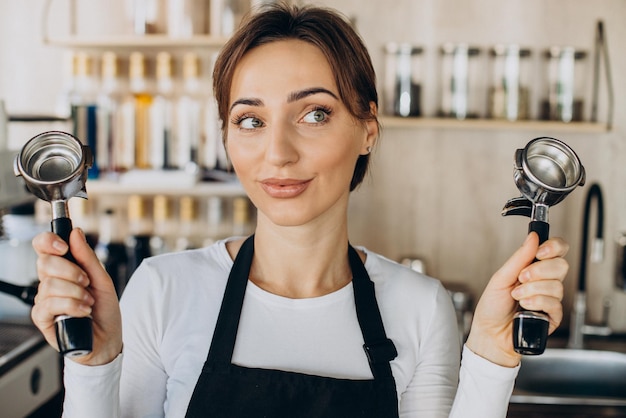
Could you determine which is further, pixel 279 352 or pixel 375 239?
pixel 375 239

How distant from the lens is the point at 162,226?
119 inches

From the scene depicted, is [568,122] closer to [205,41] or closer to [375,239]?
[375,239]

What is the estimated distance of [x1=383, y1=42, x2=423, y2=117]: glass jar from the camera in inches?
111

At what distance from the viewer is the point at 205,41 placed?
276 centimetres

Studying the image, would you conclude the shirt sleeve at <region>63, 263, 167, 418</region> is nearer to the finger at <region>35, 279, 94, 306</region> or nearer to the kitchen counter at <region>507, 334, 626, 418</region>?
the finger at <region>35, 279, 94, 306</region>

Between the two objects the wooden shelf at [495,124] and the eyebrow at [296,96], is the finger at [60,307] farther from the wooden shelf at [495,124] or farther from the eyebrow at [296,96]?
the wooden shelf at [495,124]

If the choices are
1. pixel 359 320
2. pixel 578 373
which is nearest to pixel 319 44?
pixel 359 320

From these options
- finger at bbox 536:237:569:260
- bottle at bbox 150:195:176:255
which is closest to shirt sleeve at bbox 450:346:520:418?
finger at bbox 536:237:569:260

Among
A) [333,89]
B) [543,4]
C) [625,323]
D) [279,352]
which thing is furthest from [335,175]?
[625,323]

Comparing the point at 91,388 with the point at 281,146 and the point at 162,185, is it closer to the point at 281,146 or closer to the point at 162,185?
the point at 281,146

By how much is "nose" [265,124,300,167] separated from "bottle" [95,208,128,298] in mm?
1679

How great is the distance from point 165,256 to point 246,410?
366 mm

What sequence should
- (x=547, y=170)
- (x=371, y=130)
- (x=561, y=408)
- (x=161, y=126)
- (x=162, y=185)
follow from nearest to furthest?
(x=547, y=170) < (x=371, y=130) < (x=561, y=408) < (x=162, y=185) < (x=161, y=126)

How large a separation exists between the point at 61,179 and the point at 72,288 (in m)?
0.17
